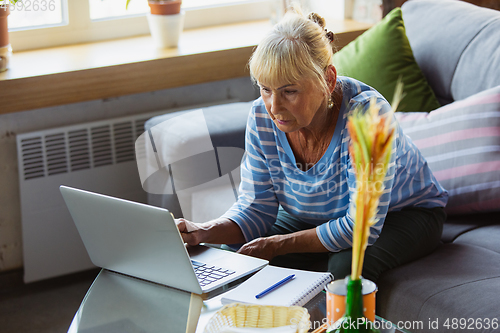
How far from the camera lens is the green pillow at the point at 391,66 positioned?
5.85 feet

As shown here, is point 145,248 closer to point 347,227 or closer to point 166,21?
point 347,227

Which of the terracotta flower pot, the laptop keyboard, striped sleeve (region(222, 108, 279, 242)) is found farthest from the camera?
the terracotta flower pot

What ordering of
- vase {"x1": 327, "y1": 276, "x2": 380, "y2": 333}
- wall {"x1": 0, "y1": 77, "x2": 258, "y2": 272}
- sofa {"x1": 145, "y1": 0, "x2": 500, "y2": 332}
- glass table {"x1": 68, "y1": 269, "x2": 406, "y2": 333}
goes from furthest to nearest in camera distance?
1. wall {"x1": 0, "y1": 77, "x2": 258, "y2": 272}
2. sofa {"x1": 145, "y1": 0, "x2": 500, "y2": 332}
3. glass table {"x1": 68, "y1": 269, "x2": 406, "y2": 333}
4. vase {"x1": 327, "y1": 276, "x2": 380, "y2": 333}

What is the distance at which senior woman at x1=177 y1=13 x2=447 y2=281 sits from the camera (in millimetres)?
1237

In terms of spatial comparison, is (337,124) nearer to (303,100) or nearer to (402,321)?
(303,100)

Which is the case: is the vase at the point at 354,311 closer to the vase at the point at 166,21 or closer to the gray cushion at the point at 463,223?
the gray cushion at the point at 463,223

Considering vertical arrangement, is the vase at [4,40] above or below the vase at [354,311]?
above

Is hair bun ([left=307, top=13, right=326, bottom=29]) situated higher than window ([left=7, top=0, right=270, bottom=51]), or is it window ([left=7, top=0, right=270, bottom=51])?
hair bun ([left=307, top=13, right=326, bottom=29])

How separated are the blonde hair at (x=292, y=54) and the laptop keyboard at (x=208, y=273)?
426mm

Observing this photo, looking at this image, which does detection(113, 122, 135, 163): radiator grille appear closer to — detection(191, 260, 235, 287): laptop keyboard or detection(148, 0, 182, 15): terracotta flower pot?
detection(148, 0, 182, 15): terracotta flower pot

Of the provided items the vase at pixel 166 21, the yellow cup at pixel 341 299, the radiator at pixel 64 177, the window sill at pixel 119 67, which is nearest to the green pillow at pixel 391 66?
the window sill at pixel 119 67

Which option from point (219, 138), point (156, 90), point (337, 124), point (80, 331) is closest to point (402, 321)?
point (337, 124)

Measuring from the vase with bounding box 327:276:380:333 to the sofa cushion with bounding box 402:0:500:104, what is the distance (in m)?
1.19

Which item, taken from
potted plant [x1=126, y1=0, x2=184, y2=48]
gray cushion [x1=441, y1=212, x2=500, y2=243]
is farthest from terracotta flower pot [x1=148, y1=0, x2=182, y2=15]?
gray cushion [x1=441, y1=212, x2=500, y2=243]
